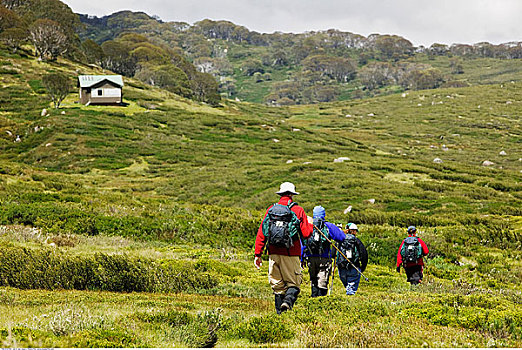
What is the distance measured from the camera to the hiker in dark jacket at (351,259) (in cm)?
951

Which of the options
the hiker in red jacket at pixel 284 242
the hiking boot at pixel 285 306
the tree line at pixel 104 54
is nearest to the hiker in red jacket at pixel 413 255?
the hiker in red jacket at pixel 284 242

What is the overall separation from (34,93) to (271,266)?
70.7m

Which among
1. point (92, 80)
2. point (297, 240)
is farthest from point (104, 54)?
point (297, 240)

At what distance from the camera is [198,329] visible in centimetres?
540

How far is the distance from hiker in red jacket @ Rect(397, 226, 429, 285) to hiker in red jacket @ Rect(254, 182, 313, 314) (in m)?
4.78

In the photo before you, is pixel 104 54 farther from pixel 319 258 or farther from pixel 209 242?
pixel 319 258

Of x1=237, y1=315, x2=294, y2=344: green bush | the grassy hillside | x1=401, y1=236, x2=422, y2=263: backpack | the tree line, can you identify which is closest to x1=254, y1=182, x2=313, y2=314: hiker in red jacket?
the grassy hillside

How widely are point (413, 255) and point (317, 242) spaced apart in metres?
3.46

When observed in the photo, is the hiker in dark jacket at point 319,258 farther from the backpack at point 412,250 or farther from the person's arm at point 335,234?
the backpack at point 412,250

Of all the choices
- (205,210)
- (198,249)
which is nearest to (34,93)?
(205,210)

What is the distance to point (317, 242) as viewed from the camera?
8797 mm

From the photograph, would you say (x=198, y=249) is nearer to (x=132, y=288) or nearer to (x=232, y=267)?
(x=232, y=267)

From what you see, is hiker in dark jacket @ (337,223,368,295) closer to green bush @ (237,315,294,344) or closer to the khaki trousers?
the khaki trousers

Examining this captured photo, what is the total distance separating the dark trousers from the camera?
11.0 m
